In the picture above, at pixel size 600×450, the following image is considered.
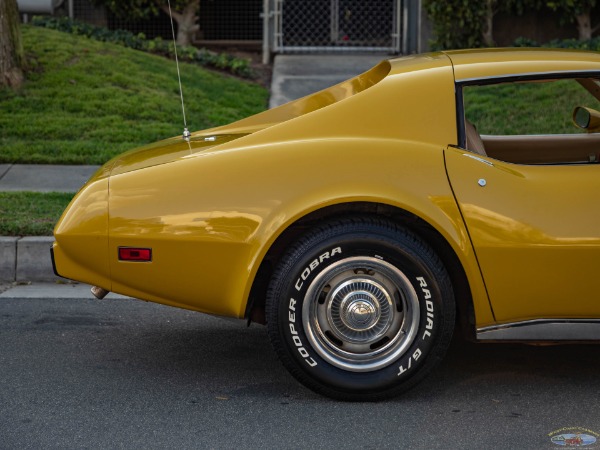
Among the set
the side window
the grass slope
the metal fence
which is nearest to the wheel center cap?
the side window

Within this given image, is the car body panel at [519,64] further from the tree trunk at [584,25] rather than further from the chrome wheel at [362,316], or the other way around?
the tree trunk at [584,25]

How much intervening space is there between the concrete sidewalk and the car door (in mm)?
3331

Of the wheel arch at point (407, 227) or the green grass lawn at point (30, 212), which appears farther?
the green grass lawn at point (30, 212)

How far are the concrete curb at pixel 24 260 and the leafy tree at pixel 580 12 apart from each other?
9.44m

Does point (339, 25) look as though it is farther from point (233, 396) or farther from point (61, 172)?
point (233, 396)

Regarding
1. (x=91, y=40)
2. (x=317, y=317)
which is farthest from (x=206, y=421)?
(x=91, y=40)

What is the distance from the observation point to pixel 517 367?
5102mm

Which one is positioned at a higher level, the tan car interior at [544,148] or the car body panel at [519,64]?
Answer: the car body panel at [519,64]

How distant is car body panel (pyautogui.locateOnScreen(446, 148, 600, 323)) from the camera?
4457mm

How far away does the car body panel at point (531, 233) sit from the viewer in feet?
14.6

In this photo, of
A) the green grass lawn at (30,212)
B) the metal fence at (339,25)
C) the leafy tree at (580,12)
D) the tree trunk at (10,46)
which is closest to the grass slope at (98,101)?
the tree trunk at (10,46)

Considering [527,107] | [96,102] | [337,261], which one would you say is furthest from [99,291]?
[527,107]

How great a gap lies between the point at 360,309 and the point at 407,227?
401mm

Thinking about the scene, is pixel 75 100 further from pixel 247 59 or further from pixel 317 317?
pixel 317 317
